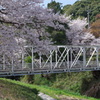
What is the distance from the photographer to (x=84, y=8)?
196ft

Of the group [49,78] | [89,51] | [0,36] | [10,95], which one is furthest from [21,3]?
[89,51]

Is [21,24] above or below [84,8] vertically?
below

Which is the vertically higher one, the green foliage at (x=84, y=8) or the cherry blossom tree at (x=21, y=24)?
the green foliage at (x=84, y=8)

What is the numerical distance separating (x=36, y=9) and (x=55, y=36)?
58.6 ft

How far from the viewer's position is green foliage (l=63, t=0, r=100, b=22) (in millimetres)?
57006

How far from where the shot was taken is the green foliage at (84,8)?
5701cm

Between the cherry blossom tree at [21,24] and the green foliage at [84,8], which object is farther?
the green foliage at [84,8]

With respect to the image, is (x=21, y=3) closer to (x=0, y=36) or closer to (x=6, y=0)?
(x=6, y=0)

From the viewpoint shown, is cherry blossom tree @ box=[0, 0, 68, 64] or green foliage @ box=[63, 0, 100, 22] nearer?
cherry blossom tree @ box=[0, 0, 68, 64]

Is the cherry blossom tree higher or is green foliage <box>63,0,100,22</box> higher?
green foliage <box>63,0,100,22</box>

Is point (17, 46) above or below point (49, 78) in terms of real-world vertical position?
above

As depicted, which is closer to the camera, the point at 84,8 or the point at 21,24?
the point at 21,24

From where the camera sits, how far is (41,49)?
1130 cm

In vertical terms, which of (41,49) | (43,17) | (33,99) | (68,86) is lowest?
(68,86)
